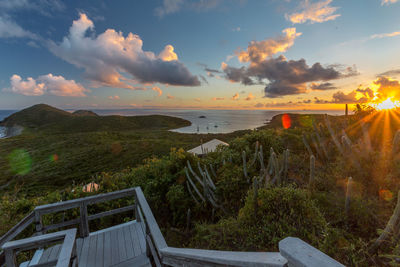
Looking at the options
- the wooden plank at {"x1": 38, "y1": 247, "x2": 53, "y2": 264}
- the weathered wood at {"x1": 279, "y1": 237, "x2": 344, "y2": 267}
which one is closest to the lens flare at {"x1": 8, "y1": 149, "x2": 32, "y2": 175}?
the wooden plank at {"x1": 38, "y1": 247, "x2": 53, "y2": 264}

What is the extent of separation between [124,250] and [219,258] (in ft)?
12.3

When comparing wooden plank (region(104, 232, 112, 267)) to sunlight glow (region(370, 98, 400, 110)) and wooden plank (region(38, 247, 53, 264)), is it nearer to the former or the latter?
wooden plank (region(38, 247, 53, 264))

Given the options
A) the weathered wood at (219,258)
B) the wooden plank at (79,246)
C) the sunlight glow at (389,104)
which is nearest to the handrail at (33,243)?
the weathered wood at (219,258)

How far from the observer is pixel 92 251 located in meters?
4.21

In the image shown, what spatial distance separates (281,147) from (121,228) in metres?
7.68

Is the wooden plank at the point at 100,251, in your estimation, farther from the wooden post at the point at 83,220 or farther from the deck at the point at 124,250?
the wooden post at the point at 83,220

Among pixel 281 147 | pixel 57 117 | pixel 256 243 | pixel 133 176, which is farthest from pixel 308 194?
pixel 57 117

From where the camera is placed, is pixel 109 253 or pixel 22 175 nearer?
pixel 109 253

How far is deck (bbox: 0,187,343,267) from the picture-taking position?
1.05m

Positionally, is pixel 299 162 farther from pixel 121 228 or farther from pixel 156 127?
pixel 156 127

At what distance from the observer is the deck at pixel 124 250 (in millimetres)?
1050

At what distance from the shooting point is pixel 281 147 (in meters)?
9.00

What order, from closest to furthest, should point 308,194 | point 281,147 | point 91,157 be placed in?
1. point 308,194
2. point 281,147
3. point 91,157

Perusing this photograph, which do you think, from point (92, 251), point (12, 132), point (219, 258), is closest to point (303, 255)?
point (219, 258)
